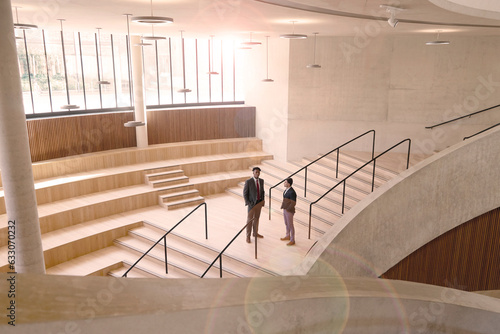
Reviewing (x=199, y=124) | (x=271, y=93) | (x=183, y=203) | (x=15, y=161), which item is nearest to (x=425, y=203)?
(x=183, y=203)

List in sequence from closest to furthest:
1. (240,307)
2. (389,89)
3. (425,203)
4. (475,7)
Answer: (240,307) → (475,7) → (425,203) → (389,89)

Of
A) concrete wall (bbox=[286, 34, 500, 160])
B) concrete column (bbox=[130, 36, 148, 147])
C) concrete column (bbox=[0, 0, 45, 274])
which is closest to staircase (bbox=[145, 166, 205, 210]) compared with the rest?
concrete column (bbox=[130, 36, 148, 147])

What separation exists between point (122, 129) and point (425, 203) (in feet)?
28.9

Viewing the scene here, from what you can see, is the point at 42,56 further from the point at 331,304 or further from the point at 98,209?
the point at 331,304

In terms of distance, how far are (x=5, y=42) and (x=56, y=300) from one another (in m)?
4.47

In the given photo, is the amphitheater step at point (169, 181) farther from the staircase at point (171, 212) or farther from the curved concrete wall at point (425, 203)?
the curved concrete wall at point (425, 203)

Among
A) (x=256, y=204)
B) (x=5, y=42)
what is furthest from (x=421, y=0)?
(x=5, y=42)

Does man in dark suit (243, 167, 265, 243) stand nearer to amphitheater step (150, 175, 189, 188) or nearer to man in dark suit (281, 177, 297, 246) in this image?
man in dark suit (281, 177, 297, 246)

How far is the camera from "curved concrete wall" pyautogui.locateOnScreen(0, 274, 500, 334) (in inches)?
82.3

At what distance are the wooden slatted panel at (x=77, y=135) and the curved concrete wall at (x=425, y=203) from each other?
26.5 ft

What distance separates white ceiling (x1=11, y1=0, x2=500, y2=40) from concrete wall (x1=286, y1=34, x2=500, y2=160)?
87.8 inches

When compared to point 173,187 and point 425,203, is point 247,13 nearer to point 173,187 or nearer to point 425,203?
point 425,203

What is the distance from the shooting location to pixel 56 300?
215 centimetres

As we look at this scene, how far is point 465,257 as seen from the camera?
9086mm
